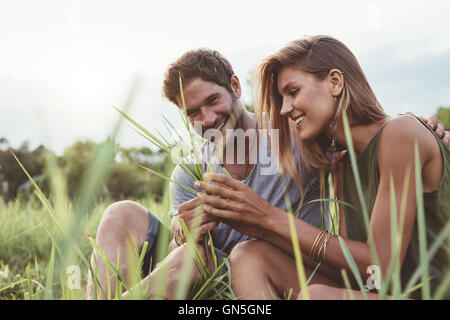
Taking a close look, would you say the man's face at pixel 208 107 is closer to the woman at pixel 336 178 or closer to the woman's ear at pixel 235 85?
the woman's ear at pixel 235 85

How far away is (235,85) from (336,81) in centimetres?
108

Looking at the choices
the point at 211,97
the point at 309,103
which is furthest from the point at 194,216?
the point at 211,97

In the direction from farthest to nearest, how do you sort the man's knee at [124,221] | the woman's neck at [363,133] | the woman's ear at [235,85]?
the woman's ear at [235,85], the man's knee at [124,221], the woman's neck at [363,133]

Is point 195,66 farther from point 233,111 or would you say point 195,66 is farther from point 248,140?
point 248,140

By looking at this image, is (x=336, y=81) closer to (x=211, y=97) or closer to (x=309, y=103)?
(x=309, y=103)

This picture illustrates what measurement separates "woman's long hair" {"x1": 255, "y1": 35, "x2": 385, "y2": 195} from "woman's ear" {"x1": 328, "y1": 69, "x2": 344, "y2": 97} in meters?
0.02

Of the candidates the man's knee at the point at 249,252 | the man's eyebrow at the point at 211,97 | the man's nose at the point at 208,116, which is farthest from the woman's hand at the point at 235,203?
the man's eyebrow at the point at 211,97

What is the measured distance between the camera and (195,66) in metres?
2.21

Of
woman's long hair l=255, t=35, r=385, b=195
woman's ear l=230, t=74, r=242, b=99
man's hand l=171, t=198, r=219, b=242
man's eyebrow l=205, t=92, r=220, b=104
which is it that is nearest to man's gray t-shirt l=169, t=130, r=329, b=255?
woman's long hair l=255, t=35, r=385, b=195

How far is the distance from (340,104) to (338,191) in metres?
0.39

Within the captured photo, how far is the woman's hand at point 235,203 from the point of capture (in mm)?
1162

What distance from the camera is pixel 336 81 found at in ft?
4.58

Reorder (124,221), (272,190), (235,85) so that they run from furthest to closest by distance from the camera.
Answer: (235,85) < (272,190) < (124,221)

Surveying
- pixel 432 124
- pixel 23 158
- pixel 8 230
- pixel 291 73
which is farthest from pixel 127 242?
pixel 8 230
